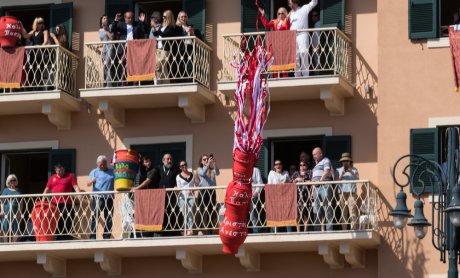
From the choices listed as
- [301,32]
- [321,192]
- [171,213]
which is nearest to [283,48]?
[301,32]

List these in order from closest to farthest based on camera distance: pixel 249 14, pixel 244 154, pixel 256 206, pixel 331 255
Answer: pixel 244 154
pixel 331 255
pixel 256 206
pixel 249 14

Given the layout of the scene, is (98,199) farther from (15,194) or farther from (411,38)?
(411,38)

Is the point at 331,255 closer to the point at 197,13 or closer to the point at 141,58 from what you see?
the point at 141,58

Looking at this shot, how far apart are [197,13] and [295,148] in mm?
3557

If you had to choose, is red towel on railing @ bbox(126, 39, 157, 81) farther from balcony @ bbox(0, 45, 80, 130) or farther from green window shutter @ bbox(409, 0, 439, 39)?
green window shutter @ bbox(409, 0, 439, 39)

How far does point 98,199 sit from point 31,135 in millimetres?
2914

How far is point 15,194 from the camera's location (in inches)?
1345

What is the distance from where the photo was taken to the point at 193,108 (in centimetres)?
3412

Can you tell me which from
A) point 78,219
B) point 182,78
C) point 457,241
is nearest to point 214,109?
point 182,78

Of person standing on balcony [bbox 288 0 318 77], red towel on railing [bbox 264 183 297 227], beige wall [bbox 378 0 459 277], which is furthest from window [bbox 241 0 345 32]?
red towel on railing [bbox 264 183 297 227]

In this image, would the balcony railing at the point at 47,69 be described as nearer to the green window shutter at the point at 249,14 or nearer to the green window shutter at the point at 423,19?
Answer: the green window shutter at the point at 249,14

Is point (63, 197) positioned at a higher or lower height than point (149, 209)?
higher

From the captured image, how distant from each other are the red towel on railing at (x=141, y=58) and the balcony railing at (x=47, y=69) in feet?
5.27

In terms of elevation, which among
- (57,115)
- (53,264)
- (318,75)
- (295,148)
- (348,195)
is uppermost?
(318,75)
